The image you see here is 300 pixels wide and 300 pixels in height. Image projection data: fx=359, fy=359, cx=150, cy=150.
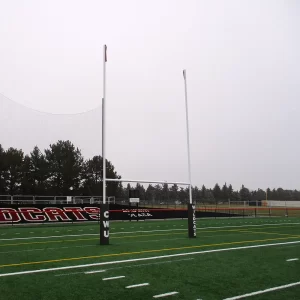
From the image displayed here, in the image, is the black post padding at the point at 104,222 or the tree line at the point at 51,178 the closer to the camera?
the black post padding at the point at 104,222

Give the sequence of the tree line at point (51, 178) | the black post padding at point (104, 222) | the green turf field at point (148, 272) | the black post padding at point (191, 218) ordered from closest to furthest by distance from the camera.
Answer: the green turf field at point (148, 272) → the black post padding at point (104, 222) → the black post padding at point (191, 218) → the tree line at point (51, 178)

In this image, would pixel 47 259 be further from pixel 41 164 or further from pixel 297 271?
pixel 41 164

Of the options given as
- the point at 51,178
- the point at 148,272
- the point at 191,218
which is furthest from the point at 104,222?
the point at 51,178

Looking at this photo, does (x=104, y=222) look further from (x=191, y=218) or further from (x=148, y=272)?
(x=148, y=272)

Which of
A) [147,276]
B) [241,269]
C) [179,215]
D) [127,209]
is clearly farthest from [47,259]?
[179,215]

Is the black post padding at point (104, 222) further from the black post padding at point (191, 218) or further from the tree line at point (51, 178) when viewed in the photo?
the tree line at point (51, 178)

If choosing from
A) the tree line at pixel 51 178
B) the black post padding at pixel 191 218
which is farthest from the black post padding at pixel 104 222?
the tree line at pixel 51 178

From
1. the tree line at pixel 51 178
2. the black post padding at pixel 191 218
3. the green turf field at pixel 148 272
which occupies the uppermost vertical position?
the tree line at pixel 51 178

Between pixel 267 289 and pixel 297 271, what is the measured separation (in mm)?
1628

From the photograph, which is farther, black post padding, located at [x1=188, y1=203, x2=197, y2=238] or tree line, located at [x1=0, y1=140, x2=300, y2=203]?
tree line, located at [x1=0, y1=140, x2=300, y2=203]

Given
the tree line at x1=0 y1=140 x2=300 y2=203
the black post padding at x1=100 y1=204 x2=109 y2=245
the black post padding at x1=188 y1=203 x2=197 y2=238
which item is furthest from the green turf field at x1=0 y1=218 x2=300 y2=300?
the tree line at x1=0 y1=140 x2=300 y2=203

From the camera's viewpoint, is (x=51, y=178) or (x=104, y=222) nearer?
(x=104, y=222)

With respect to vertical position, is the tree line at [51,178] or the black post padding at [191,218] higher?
the tree line at [51,178]

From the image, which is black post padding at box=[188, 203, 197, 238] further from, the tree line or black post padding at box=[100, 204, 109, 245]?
the tree line
